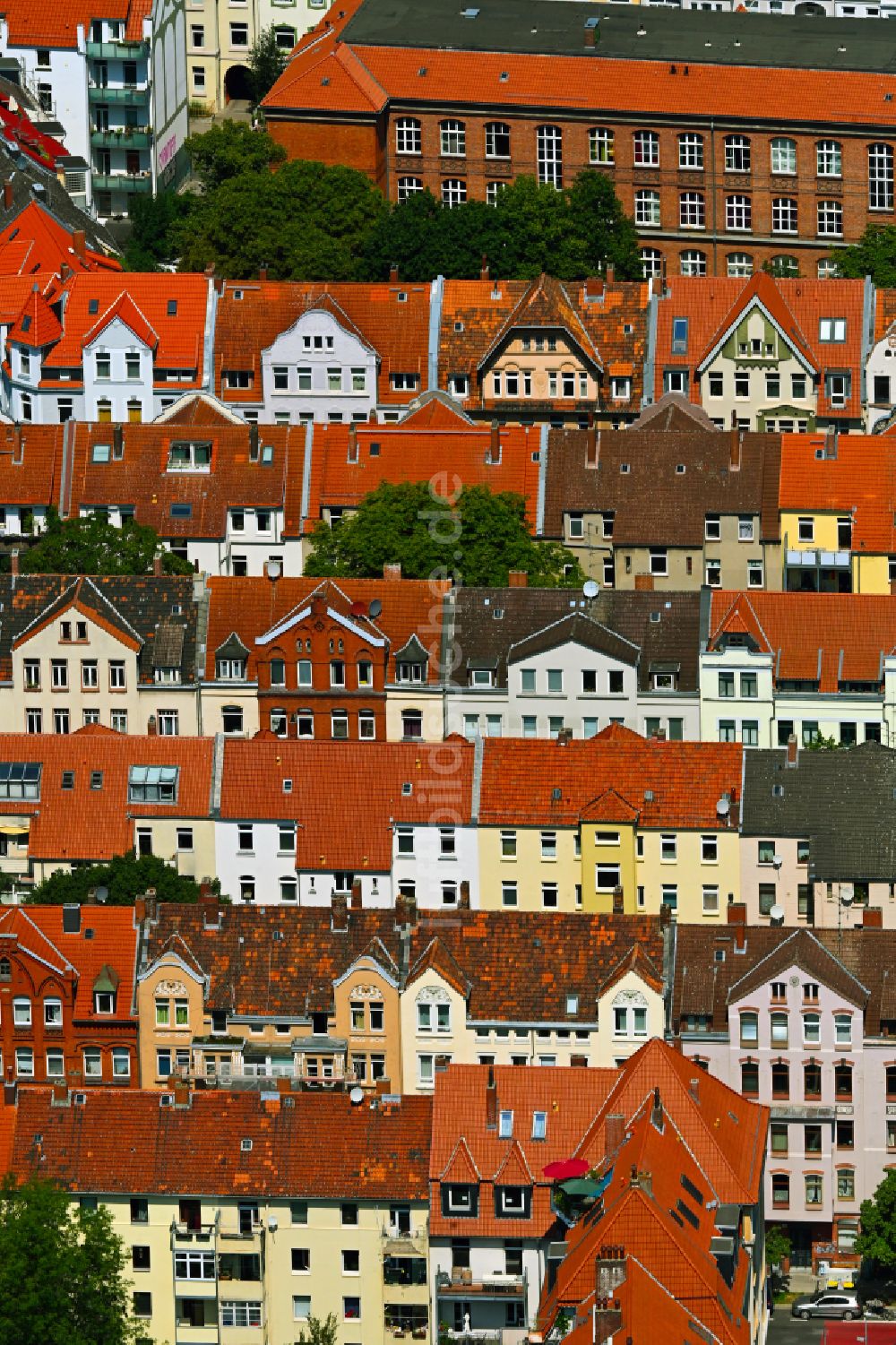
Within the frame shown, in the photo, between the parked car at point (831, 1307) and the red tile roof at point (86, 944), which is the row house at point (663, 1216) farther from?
the red tile roof at point (86, 944)

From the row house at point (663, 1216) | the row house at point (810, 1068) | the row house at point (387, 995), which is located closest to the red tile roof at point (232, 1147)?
the row house at point (663, 1216)

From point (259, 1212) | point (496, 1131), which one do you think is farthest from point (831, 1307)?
point (259, 1212)

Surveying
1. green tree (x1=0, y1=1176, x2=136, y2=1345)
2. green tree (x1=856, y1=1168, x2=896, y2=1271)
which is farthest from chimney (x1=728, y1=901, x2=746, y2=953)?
green tree (x1=0, y1=1176, x2=136, y2=1345)

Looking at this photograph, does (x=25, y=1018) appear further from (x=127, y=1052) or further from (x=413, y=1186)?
(x=413, y=1186)

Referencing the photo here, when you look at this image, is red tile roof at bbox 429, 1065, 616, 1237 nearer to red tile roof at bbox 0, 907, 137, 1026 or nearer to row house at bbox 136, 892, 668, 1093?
row house at bbox 136, 892, 668, 1093

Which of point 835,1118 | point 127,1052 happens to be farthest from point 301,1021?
point 835,1118

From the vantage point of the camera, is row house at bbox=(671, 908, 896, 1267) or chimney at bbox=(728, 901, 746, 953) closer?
row house at bbox=(671, 908, 896, 1267)
